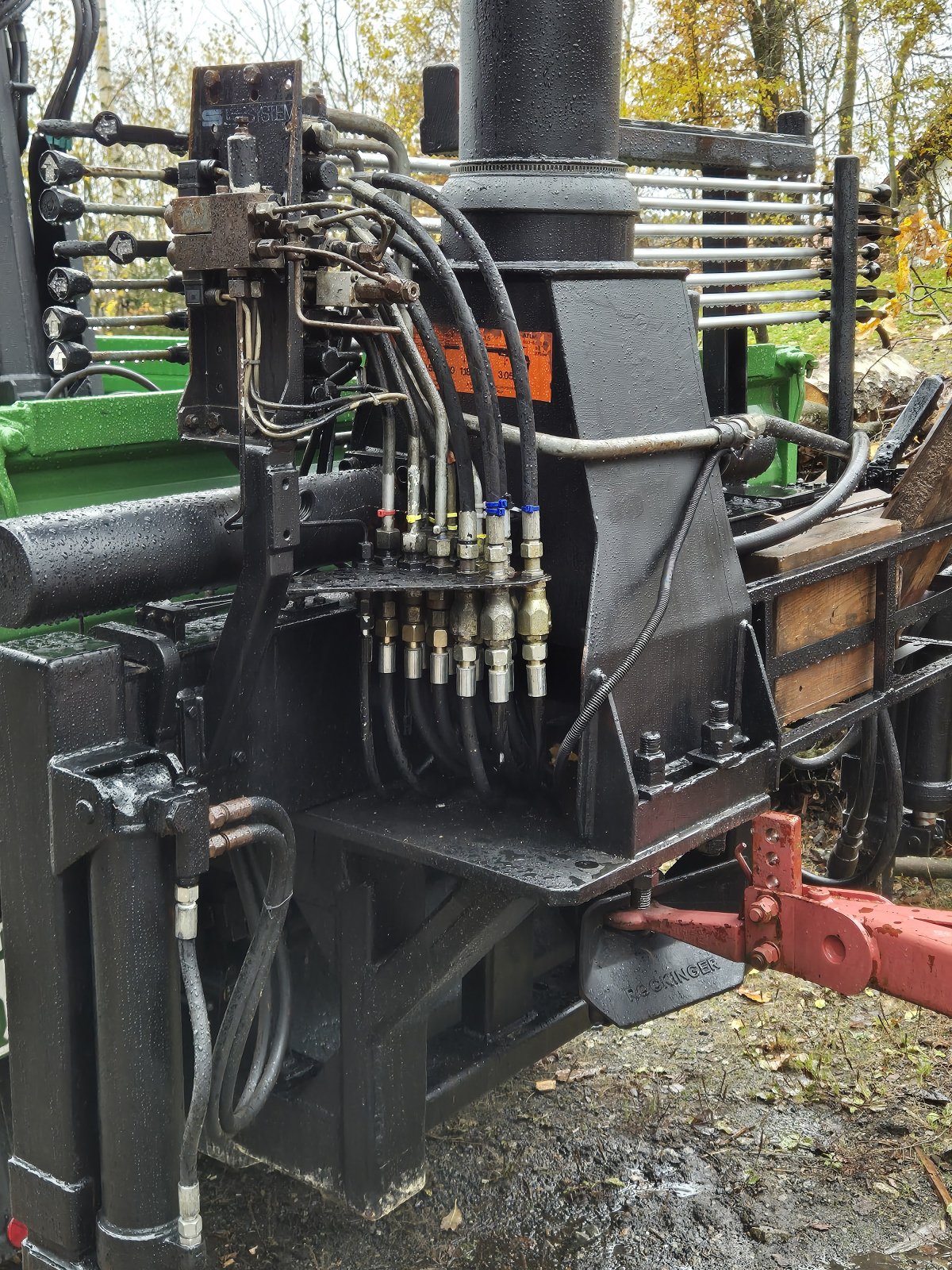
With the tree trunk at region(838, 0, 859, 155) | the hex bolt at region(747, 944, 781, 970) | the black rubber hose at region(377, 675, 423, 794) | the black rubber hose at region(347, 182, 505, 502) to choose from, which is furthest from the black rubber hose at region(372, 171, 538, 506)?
the tree trunk at region(838, 0, 859, 155)

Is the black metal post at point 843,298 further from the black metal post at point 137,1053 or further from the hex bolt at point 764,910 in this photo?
the black metal post at point 137,1053

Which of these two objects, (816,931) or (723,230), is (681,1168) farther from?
(723,230)

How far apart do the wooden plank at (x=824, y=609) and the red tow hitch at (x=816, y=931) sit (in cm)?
38

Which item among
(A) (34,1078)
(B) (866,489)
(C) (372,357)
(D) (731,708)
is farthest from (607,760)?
(B) (866,489)

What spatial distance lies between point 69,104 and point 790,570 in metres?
2.18

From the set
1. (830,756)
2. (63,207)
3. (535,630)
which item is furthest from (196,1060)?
(830,756)

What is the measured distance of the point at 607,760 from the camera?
211cm

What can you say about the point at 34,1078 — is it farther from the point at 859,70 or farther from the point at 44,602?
the point at 859,70

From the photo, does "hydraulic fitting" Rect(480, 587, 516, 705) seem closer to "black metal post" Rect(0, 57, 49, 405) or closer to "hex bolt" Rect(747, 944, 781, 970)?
"hex bolt" Rect(747, 944, 781, 970)

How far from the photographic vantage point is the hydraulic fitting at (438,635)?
2131 mm

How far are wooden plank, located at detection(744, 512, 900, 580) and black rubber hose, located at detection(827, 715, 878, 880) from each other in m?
0.56

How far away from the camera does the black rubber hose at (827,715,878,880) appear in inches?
137

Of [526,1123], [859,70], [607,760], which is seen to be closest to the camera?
[607,760]

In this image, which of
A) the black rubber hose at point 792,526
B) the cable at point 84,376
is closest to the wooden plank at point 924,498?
the black rubber hose at point 792,526
